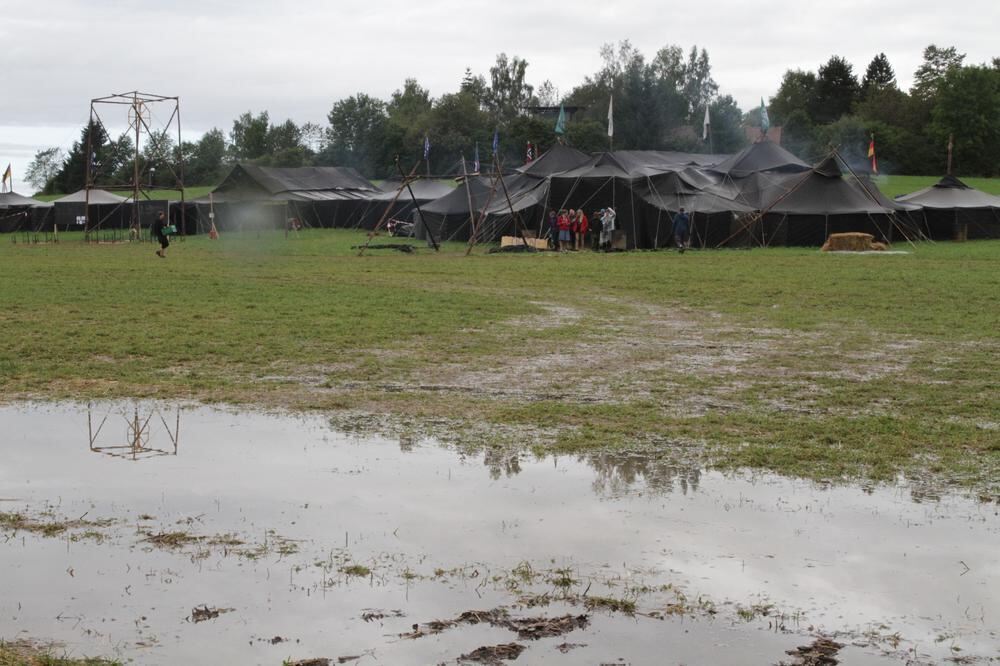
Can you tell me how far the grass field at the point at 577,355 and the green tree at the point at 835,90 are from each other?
8658 cm

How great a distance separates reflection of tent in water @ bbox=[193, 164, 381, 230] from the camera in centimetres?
5662

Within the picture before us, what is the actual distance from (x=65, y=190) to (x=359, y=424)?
93.1 metres

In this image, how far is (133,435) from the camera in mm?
10000

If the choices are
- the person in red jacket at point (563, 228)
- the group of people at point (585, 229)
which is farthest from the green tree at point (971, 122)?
the person in red jacket at point (563, 228)

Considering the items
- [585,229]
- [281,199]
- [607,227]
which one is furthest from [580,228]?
[281,199]

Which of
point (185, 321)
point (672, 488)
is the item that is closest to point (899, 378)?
point (672, 488)

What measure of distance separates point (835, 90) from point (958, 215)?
69.3 m

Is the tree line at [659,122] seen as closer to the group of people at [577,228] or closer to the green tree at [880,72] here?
the green tree at [880,72]

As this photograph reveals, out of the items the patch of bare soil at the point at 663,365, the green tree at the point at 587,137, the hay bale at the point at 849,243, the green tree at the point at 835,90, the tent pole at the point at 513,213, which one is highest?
the green tree at the point at 835,90

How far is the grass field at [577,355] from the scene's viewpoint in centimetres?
1006

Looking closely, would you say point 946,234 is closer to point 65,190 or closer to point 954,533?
point 954,533

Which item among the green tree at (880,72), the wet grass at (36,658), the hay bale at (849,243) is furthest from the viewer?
the green tree at (880,72)

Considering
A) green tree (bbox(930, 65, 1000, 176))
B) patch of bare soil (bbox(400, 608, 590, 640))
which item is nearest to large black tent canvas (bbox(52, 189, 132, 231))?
patch of bare soil (bbox(400, 608, 590, 640))

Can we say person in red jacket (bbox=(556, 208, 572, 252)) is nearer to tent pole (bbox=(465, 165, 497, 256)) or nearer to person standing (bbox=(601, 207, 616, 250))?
person standing (bbox=(601, 207, 616, 250))
